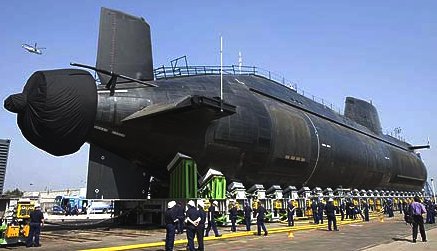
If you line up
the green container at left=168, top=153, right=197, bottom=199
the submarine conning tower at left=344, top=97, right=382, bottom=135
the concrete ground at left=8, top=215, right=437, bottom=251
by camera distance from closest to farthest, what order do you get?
the concrete ground at left=8, top=215, right=437, bottom=251 < the green container at left=168, top=153, right=197, bottom=199 < the submarine conning tower at left=344, top=97, right=382, bottom=135

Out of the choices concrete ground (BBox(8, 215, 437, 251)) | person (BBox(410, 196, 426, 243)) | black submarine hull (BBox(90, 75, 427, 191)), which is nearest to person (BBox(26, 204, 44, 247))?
concrete ground (BBox(8, 215, 437, 251))

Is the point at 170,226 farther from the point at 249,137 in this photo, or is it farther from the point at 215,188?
the point at 249,137

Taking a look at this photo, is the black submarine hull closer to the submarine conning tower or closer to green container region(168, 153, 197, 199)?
green container region(168, 153, 197, 199)

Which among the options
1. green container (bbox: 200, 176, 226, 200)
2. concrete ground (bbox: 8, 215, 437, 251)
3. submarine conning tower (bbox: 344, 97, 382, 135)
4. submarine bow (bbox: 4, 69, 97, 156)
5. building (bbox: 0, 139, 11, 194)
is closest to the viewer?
concrete ground (bbox: 8, 215, 437, 251)

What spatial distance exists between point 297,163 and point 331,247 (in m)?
12.2

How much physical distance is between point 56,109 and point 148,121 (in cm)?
404

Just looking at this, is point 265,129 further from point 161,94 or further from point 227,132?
point 161,94

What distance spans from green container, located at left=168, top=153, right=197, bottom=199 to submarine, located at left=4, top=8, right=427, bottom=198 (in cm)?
41

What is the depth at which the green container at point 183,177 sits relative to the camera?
1859cm

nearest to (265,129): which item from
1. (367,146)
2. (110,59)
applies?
(110,59)

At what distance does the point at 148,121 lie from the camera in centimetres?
1784

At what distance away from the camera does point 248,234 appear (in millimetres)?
18141

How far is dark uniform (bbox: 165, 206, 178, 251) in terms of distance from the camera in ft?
39.4

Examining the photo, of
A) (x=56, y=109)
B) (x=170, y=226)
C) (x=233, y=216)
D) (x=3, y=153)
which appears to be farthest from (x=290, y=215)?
(x=3, y=153)
